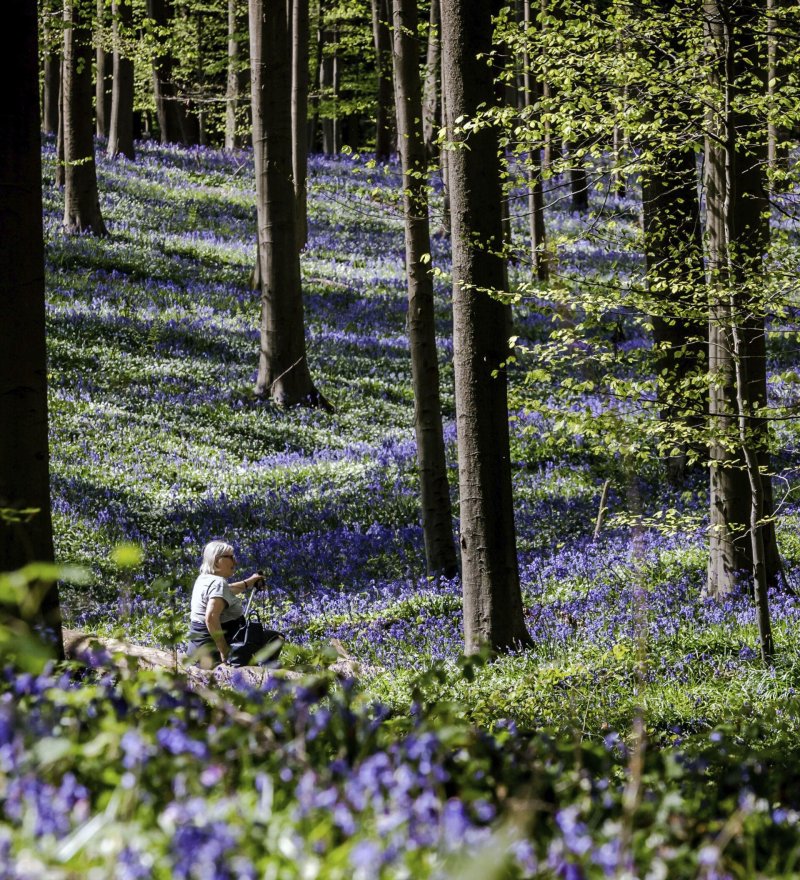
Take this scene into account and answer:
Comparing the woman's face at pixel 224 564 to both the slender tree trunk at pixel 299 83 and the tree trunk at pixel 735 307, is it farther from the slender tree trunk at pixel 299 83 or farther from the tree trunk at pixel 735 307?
the slender tree trunk at pixel 299 83

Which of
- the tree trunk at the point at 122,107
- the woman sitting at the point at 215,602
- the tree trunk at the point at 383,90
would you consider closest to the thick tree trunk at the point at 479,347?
the woman sitting at the point at 215,602

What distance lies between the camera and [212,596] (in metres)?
7.43

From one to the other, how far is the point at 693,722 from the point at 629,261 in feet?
72.6

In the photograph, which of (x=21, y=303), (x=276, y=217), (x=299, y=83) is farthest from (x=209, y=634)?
(x=299, y=83)

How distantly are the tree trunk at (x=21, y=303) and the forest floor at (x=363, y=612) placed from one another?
37.9 inches

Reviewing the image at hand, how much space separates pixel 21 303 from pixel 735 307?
4.24 m

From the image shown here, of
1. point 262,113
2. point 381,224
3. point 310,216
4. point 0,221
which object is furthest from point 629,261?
point 0,221

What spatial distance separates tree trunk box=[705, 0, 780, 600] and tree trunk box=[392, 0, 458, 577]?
96.7 inches

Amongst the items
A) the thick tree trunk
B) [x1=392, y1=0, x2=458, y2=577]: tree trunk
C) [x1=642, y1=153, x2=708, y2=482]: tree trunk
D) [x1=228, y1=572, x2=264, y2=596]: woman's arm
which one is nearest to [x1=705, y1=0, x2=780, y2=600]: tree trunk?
[x1=642, y1=153, x2=708, y2=482]: tree trunk

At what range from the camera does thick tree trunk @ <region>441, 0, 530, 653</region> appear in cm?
661

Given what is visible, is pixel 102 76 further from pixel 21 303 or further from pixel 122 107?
pixel 21 303

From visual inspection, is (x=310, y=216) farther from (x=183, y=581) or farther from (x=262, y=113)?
(x=183, y=581)

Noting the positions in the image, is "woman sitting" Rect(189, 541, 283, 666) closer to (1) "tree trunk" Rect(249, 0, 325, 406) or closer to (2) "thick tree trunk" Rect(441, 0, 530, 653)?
(2) "thick tree trunk" Rect(441, 0, 530, 653)

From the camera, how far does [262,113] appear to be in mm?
14789
